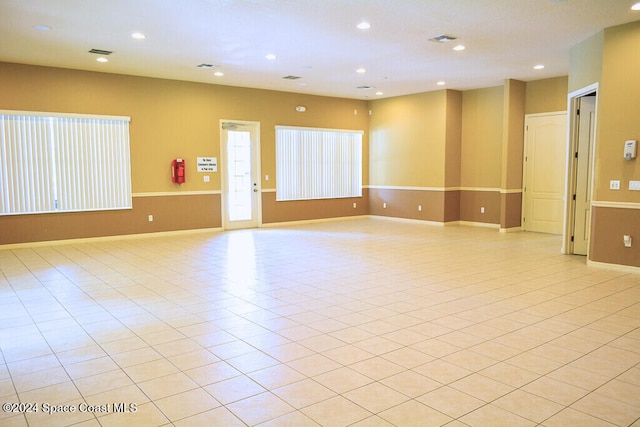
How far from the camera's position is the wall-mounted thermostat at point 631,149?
18.5ft

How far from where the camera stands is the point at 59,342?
3.61 metres

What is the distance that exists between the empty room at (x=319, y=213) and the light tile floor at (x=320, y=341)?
2 centimetres

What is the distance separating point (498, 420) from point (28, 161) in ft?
26.5

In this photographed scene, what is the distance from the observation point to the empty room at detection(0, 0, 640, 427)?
2.93m

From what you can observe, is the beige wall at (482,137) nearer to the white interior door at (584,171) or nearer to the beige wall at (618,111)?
the white interior door at (584,171)

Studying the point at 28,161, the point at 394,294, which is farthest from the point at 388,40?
the point at 28,161

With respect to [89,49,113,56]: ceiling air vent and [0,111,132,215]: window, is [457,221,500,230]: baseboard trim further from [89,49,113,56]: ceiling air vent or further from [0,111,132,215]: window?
[89,49,113,56]: ceiling air vent

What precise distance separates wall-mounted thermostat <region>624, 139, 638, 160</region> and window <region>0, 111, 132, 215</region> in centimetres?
794

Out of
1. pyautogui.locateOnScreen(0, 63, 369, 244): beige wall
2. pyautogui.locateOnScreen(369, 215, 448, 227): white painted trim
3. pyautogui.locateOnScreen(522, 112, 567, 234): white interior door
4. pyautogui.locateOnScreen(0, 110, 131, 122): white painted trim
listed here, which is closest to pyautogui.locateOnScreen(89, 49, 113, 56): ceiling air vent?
pyautogui.locateOnScreen(0, 63, 369, 244): beige wall

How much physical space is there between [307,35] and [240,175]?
4.53 metres

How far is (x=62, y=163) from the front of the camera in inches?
316

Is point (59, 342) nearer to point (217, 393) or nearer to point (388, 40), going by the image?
point (217, 393)

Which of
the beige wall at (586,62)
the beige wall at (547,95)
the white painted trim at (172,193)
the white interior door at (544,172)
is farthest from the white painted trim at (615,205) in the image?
the white painted trim at (172,193)

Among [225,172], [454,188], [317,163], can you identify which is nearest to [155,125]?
[225,172]
